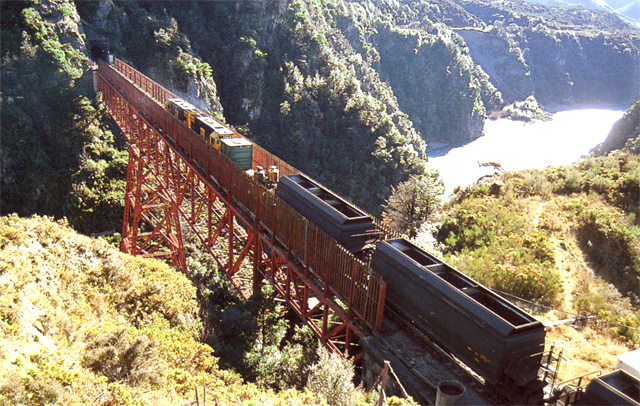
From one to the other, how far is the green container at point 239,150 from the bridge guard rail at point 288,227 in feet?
2.65

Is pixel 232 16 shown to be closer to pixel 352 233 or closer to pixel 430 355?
pixel 352 233

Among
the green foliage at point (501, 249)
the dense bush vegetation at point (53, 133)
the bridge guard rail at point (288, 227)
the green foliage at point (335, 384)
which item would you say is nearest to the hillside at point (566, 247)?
the green foliage at point (501, 249)

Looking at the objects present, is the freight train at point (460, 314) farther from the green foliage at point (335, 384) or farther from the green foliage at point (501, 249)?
the green foliage at point (501, 249)

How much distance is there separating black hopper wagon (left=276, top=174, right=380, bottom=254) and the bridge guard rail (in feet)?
2.26

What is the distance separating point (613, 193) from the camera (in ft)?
77.2

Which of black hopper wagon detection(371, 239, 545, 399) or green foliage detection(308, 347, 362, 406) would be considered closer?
green foliage detection(308, 347, 362, 406)

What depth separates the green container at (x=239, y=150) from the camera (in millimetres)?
17734

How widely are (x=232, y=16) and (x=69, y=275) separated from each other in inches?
1959

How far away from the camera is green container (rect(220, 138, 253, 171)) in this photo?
17.7 metres

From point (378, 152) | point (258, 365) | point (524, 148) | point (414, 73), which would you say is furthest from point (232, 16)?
point (524, 148)

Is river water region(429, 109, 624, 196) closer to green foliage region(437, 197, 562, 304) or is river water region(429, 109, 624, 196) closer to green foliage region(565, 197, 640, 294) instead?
green foliage region(437, 197, 562, 304)

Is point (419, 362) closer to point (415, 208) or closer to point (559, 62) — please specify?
point (415, 208)

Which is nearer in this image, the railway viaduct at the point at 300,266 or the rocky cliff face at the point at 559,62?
the railway viaduct at the point at 300,266

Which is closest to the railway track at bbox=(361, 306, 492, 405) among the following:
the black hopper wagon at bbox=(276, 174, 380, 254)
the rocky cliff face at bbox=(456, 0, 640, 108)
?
the black hopper wagon at bbox=(276, 174, 380, 254)
